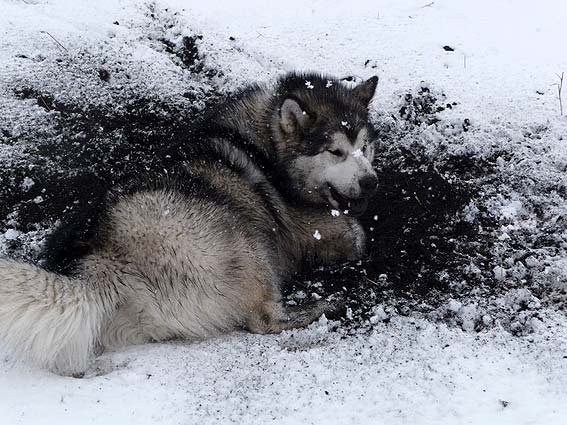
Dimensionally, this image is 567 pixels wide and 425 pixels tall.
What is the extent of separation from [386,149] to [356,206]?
138 cm

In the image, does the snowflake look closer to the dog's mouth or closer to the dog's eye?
the dog's eye

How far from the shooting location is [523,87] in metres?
6.32

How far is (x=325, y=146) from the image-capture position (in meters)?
4.60

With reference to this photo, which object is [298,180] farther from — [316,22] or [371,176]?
[316,22]

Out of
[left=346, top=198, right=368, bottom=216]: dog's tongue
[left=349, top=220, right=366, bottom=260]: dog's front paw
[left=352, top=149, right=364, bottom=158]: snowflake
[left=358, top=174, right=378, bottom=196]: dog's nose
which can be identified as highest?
[left=352, top=149, right=364, bottom=158]: snowflake

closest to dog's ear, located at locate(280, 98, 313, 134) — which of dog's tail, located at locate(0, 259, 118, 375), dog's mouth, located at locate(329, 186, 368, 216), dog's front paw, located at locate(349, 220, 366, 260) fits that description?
dog's mouth, located at locate(329, 186, 368, 216)

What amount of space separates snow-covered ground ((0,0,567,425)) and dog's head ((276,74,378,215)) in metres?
0.98

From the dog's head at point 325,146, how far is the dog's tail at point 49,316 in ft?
5.98

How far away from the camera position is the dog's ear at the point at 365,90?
504 centimetres

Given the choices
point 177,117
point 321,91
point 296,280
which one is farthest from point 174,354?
point 177,117

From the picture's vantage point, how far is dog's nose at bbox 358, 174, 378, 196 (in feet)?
14.9

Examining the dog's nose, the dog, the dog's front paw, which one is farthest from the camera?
the dog's front paw

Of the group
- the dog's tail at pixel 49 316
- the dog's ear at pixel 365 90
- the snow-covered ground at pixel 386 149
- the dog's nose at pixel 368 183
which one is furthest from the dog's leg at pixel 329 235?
the dog's tail at pixel 49 316

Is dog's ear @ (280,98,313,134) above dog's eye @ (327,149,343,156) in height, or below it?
above
